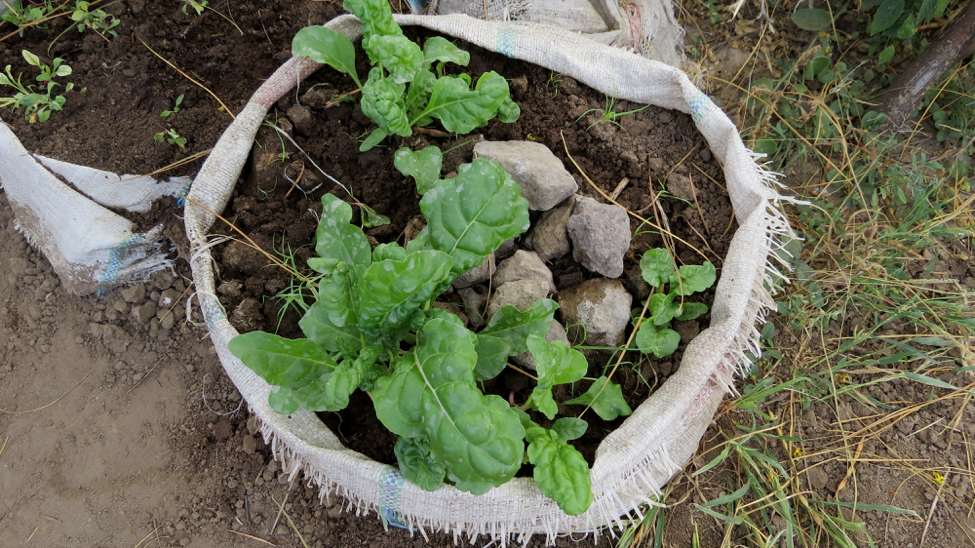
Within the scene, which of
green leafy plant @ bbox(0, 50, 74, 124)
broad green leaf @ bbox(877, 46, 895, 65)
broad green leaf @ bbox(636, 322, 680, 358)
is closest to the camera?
broad green leaf @ bbox(636, 322, 680, 358)

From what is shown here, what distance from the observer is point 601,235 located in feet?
5.84

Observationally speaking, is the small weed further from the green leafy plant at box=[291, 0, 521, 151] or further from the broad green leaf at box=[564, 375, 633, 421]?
the broad green leaf at box=[564, 375, 633, 421]

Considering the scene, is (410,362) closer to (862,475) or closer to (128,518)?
(128,518)

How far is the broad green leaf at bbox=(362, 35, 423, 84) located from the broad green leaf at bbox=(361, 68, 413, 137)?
0.03m

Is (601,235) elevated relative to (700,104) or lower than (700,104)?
lower

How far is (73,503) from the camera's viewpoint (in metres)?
1.88

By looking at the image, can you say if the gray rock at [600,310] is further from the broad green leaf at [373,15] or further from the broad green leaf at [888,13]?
the broad green leaf at [888,13]

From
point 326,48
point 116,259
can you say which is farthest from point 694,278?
point 116,259

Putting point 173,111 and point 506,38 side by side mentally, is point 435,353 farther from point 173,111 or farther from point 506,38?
point 173,111

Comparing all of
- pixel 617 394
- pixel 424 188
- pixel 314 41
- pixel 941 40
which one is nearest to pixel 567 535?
pixel 617 394

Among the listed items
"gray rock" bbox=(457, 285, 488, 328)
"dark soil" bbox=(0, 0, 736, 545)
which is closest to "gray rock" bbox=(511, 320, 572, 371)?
"dark soil" bbox=(0, 0, 736, 545)

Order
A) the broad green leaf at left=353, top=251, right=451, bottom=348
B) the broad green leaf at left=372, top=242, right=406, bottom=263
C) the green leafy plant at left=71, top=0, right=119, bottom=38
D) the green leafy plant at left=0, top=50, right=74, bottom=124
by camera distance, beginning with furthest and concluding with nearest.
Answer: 1. the green leafy plant at left=71, top=0, right=119, bottom=38
2. the green leafy plant at left=0, top=50, right=74, bottom=124
3. the broad green leaf at left=372, top=242, right=406, bottom=263
4. the broad green leaf at left=353, top=251, right=451, bottom=348

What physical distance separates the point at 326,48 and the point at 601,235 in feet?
3.31

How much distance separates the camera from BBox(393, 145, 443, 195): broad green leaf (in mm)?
1760
